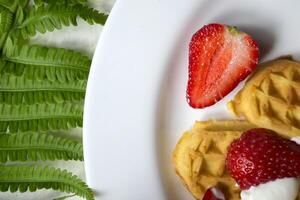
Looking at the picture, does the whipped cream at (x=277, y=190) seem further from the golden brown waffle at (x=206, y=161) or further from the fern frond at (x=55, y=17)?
the fern frond at (x=55, y=17)

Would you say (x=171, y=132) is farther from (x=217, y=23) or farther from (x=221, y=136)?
(x=217, y=23)

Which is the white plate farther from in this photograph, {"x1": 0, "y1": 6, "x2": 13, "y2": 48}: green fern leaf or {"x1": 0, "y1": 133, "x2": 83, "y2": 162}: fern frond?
{"x1": 0, "y1": 6, "x2": 13, "y2": 48}: green fern leaf

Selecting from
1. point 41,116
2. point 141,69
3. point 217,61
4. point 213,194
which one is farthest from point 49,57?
point 213,194

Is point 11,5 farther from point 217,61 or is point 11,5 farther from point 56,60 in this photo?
point 217,61

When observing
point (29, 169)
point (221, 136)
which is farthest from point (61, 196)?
point (221, 136)

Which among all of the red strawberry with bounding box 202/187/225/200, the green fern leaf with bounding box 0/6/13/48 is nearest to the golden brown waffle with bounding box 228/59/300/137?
the red strawberry with bounding box 202/187/225/200

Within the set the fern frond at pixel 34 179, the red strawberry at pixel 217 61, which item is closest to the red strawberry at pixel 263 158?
the red strawberry at pixel 217 61

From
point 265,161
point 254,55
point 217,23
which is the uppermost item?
point 217,23
